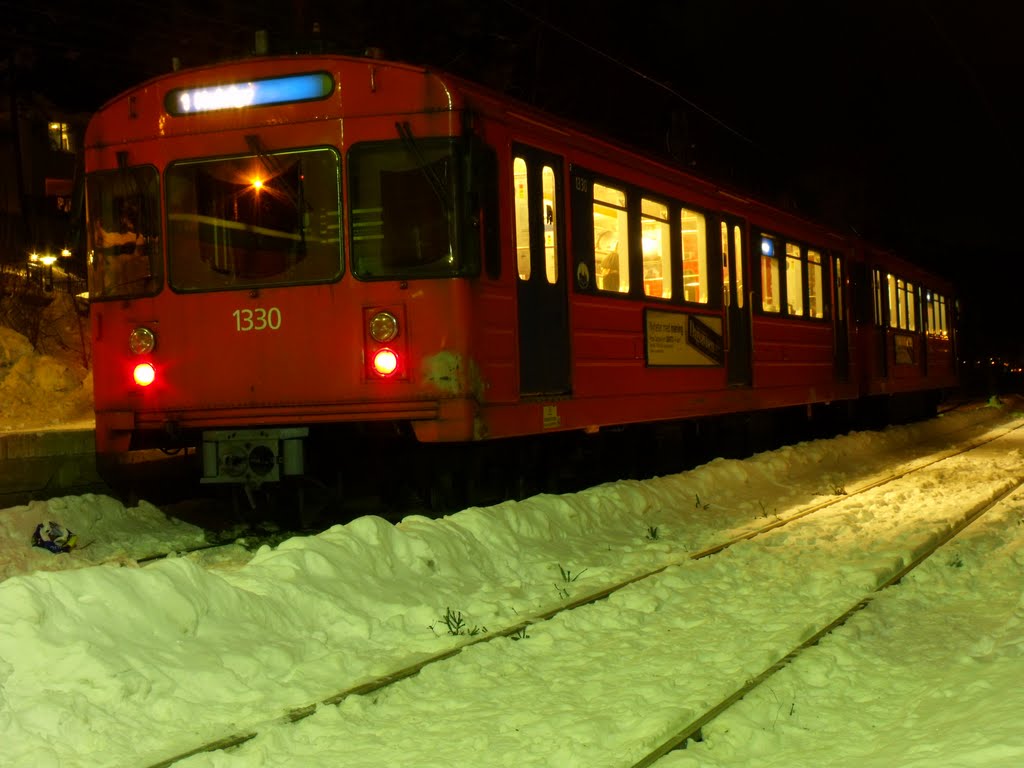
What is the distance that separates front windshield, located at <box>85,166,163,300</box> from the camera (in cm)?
830

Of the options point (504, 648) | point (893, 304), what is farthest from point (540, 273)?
point (893, 304)

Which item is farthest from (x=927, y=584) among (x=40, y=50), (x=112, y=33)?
(x=40, y=50)

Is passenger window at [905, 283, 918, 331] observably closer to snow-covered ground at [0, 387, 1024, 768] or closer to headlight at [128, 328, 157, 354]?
snow-covered ground at [0, 387, 1024, 768]

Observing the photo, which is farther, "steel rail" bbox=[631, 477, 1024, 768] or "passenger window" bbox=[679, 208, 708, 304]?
"passenger window" bbox=[679, 208, 708, 304]

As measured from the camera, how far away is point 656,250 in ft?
34.5

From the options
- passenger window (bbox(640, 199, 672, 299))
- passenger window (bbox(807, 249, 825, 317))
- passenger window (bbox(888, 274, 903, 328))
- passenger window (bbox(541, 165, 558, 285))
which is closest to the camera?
passenger window (bbox(541, 165, 558, 285))

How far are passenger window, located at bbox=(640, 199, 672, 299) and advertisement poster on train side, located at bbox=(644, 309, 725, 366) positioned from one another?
0.23 metres

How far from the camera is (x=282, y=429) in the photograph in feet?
25.9

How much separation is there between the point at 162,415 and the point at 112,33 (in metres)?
12.0

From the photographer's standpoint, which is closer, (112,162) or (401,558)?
(401,558)

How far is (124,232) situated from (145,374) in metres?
1.09

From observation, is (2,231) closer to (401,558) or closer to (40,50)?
(40,50)

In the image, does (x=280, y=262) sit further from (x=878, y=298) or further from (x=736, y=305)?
(x=878, y=298)

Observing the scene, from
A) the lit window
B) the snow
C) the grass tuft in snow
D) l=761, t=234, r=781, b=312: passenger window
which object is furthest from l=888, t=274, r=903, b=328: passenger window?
the lit window
